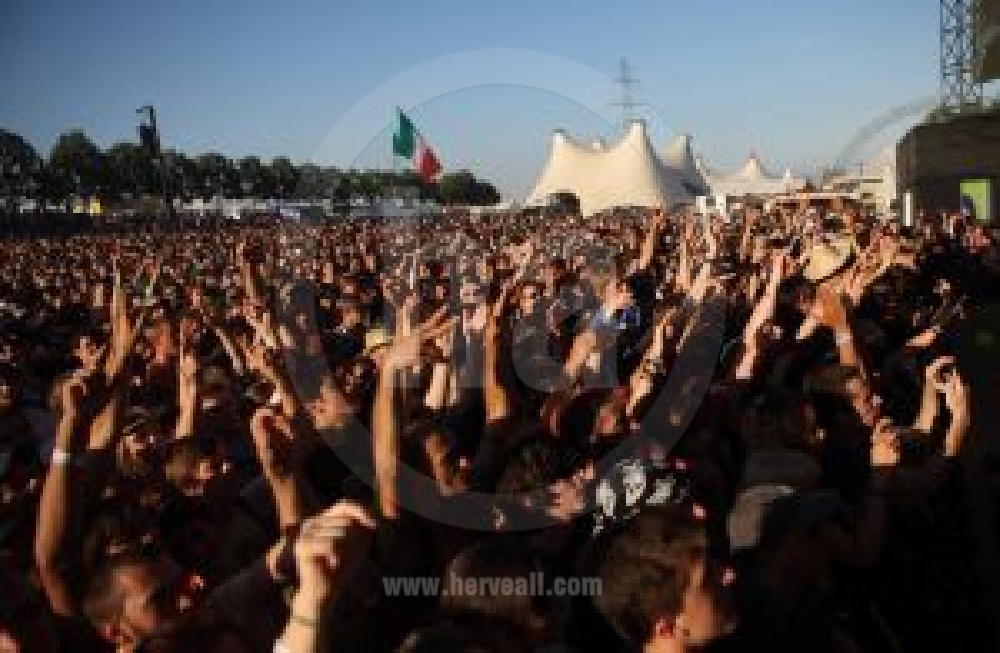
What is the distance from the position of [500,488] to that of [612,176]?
2166 inches

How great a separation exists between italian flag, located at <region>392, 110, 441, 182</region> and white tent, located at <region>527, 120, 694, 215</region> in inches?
1009

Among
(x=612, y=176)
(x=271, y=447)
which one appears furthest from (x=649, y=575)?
Answer: (x=612, y=176)

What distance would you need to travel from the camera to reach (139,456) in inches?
171

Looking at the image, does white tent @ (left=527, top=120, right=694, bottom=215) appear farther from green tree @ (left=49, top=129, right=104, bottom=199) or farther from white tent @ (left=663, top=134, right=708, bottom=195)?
green tree @ (left=49, top=129, right=104, bottom=199)

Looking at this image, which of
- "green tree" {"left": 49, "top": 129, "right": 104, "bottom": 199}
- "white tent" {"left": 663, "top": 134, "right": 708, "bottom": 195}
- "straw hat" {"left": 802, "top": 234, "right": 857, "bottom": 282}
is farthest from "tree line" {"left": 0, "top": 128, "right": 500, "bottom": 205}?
"straw hat" {"left": 802, "top": 234, "right": 857, "bottom": 282}

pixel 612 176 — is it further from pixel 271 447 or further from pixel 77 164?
pixel 271 447

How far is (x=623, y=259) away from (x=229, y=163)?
69.4 metres

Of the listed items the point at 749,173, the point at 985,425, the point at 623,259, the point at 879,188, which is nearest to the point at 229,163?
the point at 749,173

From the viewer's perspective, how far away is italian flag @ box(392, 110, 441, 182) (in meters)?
25.0

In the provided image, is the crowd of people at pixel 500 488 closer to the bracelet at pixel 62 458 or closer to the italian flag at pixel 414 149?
the bracelet at pixel 62 458

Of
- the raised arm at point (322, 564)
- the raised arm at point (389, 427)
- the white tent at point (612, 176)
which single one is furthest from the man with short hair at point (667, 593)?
the white tent at point (612, 176)

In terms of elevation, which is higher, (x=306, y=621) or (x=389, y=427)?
(x=389, y=427)

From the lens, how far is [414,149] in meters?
26.2

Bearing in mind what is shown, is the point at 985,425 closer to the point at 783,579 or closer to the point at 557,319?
the point at 557,319
